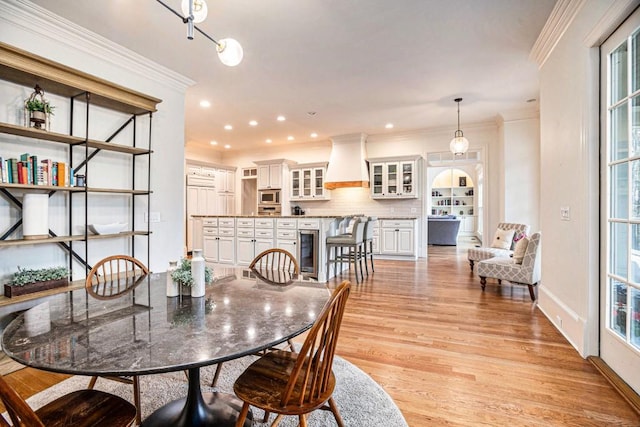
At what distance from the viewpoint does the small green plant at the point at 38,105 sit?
247 cm

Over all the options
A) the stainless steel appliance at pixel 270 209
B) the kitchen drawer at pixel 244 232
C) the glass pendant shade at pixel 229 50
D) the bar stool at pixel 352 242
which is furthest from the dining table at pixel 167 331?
the stainless steel appliance at pixel 270 209

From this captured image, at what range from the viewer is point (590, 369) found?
7.00 feet

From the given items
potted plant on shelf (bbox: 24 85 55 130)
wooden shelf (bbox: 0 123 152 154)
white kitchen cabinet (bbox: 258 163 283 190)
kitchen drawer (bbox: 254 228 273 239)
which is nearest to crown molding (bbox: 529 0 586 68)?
wooden shelf (bbox: 0 123 152 154)

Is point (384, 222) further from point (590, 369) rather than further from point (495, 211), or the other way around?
point (590, 369)

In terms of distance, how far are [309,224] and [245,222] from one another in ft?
4.30

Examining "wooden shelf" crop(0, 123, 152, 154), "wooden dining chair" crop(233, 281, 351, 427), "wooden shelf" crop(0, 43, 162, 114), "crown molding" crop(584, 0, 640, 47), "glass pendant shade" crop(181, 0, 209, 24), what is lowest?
"wooden dining chair" crop(233, 281, 351, 427)

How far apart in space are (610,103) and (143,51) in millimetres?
4259

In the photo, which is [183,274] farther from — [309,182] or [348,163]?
[309,182]

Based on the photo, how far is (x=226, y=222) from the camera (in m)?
5.70

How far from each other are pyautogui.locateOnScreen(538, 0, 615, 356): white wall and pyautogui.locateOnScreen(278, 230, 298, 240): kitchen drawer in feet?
10.9

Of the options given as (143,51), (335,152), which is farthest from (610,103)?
(335,152)

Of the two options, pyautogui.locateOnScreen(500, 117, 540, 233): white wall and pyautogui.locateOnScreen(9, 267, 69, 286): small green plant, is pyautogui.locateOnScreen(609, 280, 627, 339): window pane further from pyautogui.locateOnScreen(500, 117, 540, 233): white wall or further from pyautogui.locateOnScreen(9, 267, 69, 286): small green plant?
pyautogui.locateOnScreen(9, 267, 69, 286): small green plant

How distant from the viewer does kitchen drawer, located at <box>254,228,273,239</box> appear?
5264mm

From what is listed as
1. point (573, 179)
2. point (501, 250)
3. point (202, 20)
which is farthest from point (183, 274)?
point (501, 250)
